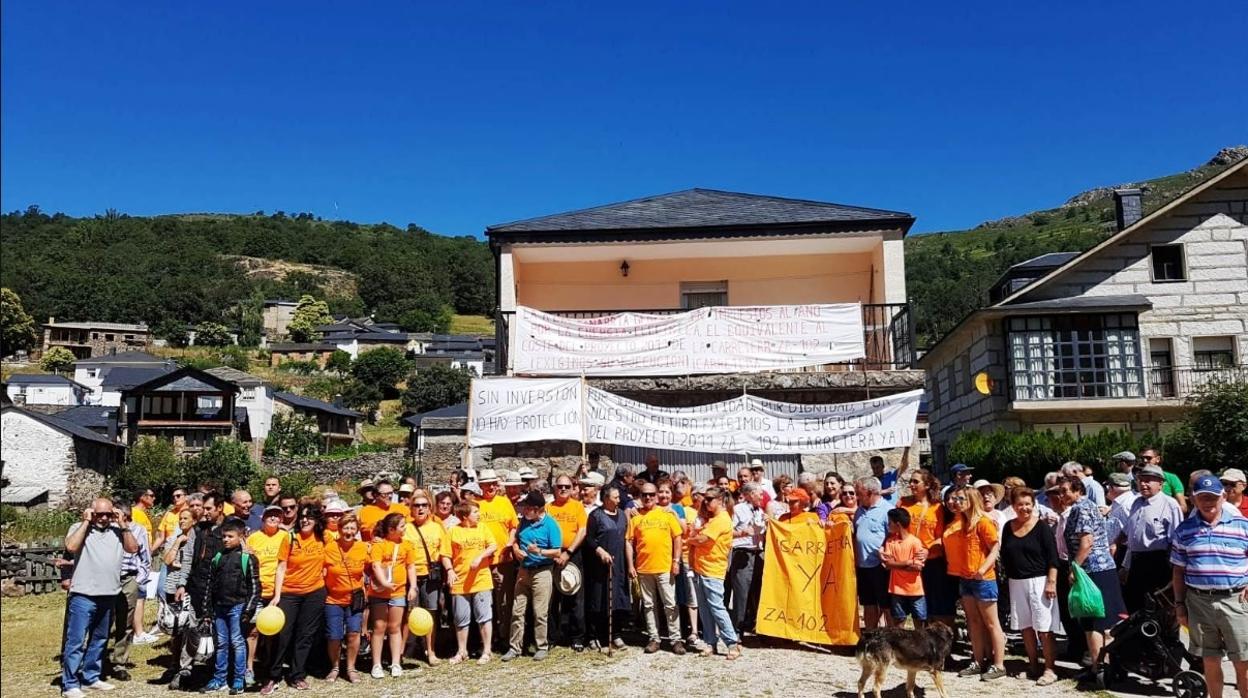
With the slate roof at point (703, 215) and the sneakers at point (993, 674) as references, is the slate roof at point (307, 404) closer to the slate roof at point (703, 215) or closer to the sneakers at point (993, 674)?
the slate roof at point (703, 215)

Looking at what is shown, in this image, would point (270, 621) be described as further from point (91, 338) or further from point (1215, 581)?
point (91, 338)

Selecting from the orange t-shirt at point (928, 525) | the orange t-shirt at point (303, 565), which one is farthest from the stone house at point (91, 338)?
the orange t-shirt at point (928, 525)

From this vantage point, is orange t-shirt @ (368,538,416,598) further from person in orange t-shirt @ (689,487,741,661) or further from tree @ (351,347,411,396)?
tree @ (351,347,411,396)

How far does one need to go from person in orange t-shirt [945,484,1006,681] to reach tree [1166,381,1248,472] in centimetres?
1312

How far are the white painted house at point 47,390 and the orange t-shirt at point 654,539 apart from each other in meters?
62.9

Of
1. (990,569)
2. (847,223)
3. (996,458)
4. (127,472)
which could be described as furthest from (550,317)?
(127,472)

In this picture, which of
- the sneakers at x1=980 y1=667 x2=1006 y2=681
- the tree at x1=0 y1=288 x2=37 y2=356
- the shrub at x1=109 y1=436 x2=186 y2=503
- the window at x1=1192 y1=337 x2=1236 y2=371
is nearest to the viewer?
the sneakers at x1=980 y1=667 x2=1006 y2=681

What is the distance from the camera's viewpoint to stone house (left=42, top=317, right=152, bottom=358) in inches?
3544

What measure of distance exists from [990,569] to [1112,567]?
1.01 m

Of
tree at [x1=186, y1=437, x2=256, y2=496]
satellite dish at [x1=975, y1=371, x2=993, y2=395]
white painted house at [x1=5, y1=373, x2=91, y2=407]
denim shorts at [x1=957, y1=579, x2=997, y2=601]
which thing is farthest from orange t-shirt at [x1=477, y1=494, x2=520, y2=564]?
white painted house at [x1=5, y1=373, x2=91, y2=407]

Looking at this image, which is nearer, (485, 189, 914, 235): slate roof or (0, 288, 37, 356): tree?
(485, 189, 914, 235): slate roof

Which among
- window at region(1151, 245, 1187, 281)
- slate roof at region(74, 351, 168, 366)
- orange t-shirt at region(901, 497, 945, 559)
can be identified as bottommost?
orange t-shirt at region(901, 497, 945, 559)

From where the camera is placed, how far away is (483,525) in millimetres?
8703

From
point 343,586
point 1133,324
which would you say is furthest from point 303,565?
point 1133,324
